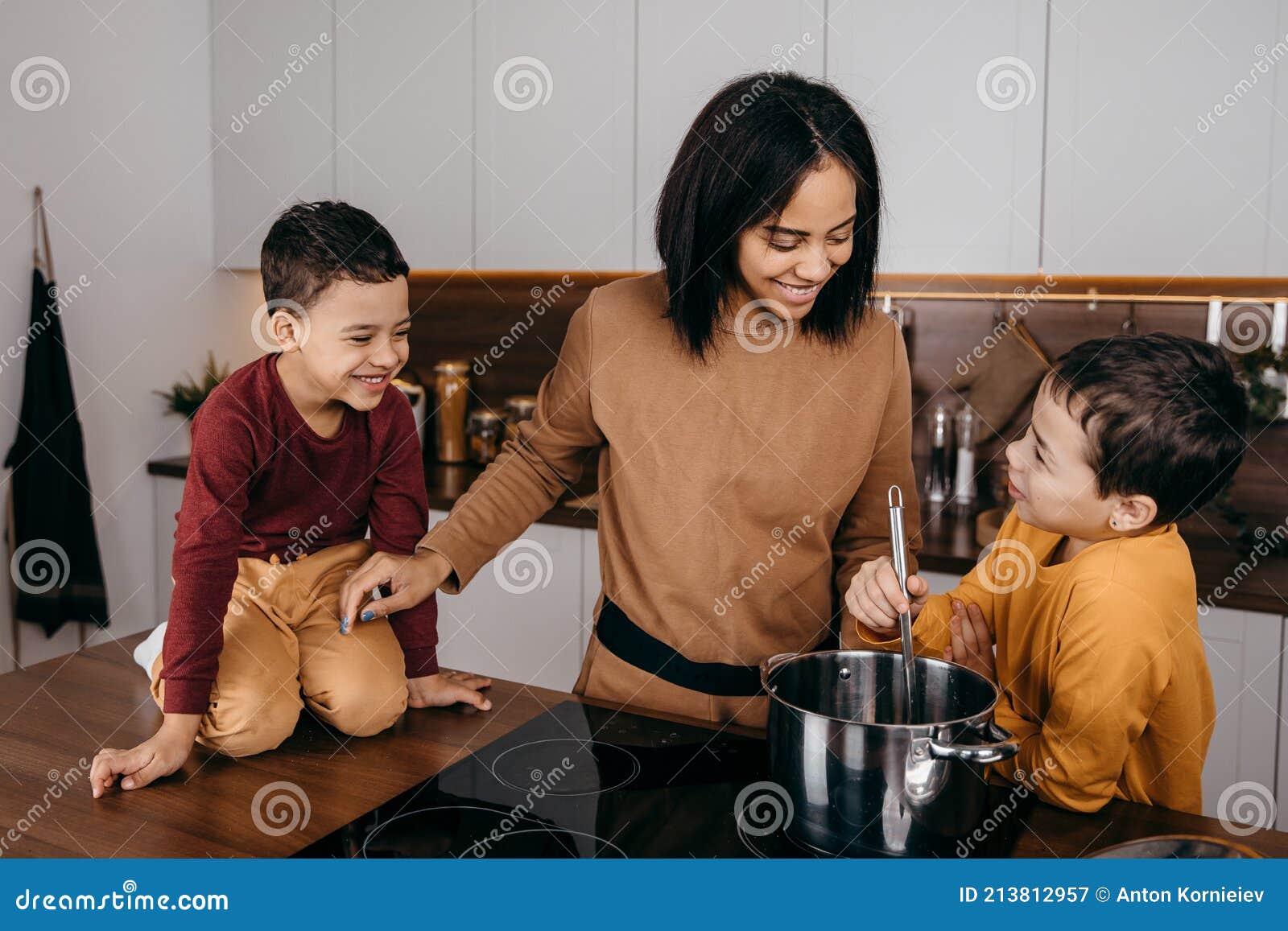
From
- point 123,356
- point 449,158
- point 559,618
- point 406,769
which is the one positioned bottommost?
point 559,618

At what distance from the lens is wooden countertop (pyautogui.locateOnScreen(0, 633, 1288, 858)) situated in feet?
2.60

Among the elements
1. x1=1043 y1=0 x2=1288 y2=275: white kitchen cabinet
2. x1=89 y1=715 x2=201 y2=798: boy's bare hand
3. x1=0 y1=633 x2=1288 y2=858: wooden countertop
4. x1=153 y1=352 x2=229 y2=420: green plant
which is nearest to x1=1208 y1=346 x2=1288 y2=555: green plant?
A: x1=1043 y1=0 x2=1288 y2=275: white kitchen cabinet

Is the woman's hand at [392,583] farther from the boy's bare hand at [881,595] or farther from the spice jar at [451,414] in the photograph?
the spice jar at [451,414]

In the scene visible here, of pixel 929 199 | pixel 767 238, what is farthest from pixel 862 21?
pixel 767 238

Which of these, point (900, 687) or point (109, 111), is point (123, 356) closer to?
point (109, 111)

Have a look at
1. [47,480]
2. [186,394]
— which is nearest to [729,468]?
[47,480]

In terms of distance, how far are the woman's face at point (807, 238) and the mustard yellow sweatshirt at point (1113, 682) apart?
0.38 metres

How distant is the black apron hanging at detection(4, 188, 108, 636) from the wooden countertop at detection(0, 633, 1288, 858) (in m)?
1.41

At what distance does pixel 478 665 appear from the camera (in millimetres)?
2523

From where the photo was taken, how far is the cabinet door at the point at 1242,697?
1.73 metres

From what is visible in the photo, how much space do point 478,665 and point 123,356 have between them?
1.21 meters

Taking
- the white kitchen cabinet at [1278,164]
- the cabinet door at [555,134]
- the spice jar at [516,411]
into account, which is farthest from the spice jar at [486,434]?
the white kitchen cabinet at [1278,164]

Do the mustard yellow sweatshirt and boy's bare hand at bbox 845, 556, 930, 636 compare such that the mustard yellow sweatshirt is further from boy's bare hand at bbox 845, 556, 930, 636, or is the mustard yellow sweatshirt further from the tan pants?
the tan pants

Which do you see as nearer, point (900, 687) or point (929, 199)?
point (900, 687)
